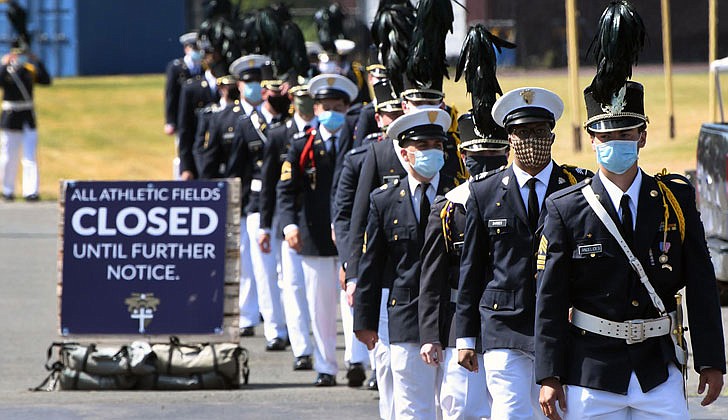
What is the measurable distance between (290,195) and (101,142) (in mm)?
21660

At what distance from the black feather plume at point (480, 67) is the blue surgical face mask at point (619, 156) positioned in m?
1.95

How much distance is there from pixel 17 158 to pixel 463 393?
1690 cm

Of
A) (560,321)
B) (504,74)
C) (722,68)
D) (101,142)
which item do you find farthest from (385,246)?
(504,74)

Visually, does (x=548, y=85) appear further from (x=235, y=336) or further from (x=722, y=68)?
(x=235, y=336)

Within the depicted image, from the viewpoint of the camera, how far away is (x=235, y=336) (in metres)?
10.4

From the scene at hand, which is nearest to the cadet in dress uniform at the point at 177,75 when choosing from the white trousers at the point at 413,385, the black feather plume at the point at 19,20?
the black feather plume at the point at 19,20

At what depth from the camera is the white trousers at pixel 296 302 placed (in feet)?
36.4

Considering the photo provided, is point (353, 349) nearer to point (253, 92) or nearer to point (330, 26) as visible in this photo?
point (253, 92)

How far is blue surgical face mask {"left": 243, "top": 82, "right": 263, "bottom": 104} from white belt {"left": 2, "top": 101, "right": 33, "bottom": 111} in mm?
10049

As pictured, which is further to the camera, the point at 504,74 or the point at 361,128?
the point at 504,74

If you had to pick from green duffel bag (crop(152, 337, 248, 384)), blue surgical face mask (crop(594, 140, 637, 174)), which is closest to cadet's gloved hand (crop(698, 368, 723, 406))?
blue surgical face mask (crop(594, 140, 637, 174))

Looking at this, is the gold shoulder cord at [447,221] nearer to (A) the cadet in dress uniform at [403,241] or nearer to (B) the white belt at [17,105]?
(A) the cadet in dress uniform at [403,241]

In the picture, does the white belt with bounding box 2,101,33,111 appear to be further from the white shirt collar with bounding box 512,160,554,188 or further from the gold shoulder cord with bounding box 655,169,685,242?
the gold shoulder cord with bounding box 655,169,685,242

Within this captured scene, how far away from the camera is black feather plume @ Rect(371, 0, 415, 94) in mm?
10148
